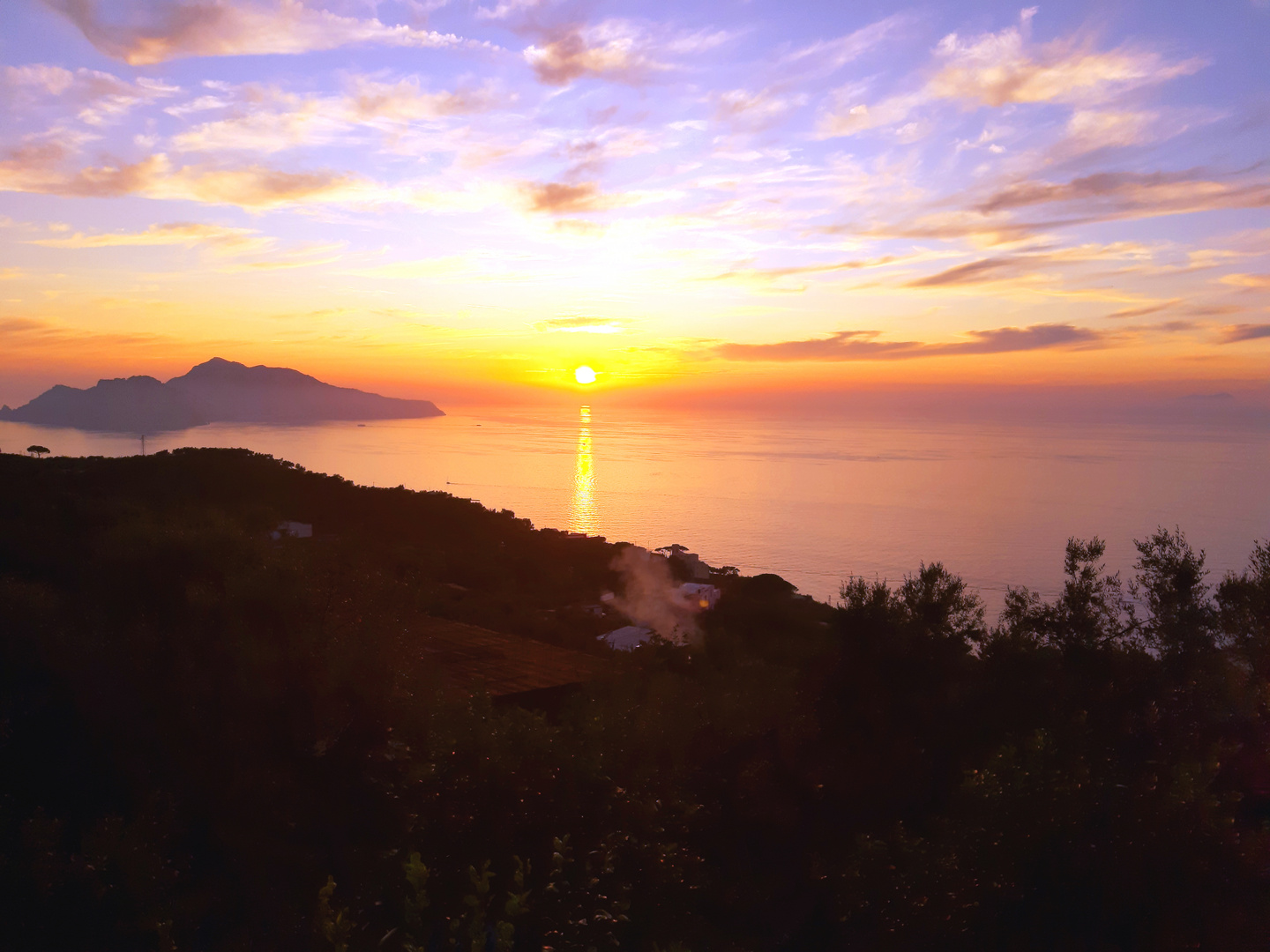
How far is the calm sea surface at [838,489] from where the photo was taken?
5575 centimetres

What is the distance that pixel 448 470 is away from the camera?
10181 centimetres

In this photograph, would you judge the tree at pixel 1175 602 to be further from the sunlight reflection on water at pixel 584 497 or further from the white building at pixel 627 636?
the sunlight reflection on water at pixel 584 497

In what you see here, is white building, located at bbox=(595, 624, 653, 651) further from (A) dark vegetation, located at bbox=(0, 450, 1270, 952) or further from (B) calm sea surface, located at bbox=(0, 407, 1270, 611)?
(B) calm sea surface, located at bbox=(0, 407, 1270, 611)

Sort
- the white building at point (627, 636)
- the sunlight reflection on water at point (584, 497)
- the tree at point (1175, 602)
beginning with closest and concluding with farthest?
the tree at point (1175, 602) < the white building at point (627, 636) < the sunlight reflection on water at point (584, 497)

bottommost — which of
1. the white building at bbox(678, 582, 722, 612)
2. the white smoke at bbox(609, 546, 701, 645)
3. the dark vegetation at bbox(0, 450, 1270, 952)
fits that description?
the white building at bbox(678, 582, 722, 612)

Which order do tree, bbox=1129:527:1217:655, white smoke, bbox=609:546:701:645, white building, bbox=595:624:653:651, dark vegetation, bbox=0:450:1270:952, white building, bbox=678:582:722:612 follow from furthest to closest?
white building, bbox=678:582:722:612 → white smoke, bbox=609:546:701:645 → white building, bbox=595:624:653:651 → tree, bbox=1129:527:1217:655 → dark vegetation, bbox=0:450:1270:952

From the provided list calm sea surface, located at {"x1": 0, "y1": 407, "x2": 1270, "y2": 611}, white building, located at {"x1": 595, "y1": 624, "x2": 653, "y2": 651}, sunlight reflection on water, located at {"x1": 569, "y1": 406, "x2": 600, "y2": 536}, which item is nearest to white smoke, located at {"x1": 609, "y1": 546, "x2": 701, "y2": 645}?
white building, located at {"x1": 595, "y1": 624, "x2": 653, "y2": 651}

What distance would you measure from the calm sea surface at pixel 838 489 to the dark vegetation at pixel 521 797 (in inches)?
1557

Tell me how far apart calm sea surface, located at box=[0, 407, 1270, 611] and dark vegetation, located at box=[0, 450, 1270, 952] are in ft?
130

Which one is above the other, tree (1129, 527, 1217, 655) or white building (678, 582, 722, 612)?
tree (1129, 527, 1217, 655)

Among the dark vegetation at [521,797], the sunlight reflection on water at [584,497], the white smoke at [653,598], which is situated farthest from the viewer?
the sunlight reflection on water at [584,497]

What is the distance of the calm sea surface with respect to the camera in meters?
55.8

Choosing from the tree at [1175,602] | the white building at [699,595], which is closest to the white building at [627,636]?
the white building at [699,595]

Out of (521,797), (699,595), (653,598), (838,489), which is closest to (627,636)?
(653,598)
